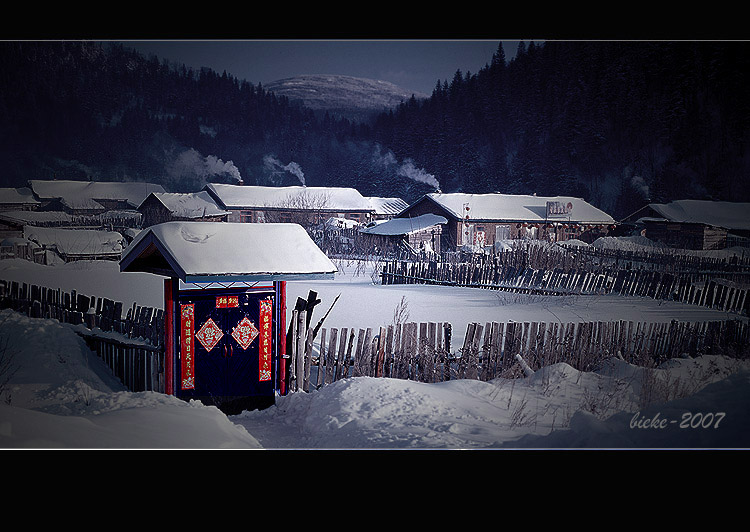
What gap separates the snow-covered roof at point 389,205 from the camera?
265 inches

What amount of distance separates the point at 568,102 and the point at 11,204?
19.1ft

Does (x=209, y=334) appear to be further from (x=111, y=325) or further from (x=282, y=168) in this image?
(x=282, y=168)

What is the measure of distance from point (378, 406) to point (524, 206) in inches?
120

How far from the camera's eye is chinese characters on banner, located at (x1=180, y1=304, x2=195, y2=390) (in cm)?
486

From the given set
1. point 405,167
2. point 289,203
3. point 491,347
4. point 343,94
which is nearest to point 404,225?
point 405,167

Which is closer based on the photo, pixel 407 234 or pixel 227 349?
pixel 227 349

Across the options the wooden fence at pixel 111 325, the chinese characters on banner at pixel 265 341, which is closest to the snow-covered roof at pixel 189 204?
the wooden fence at pixel 111 325

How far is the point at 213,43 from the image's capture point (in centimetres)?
545

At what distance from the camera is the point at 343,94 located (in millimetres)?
6016

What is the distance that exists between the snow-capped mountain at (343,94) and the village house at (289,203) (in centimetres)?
90

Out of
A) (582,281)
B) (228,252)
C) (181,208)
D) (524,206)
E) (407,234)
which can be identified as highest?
(524,206)

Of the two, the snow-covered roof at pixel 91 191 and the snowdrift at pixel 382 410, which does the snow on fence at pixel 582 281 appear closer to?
the snowdrift at pixel 382 410

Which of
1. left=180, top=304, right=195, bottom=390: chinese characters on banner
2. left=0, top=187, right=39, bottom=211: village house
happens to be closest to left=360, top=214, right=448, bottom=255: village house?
left=180, top=304, right=195, bottom=390: chinese characters on banner

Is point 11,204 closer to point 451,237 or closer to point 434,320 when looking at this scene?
point 434,320
